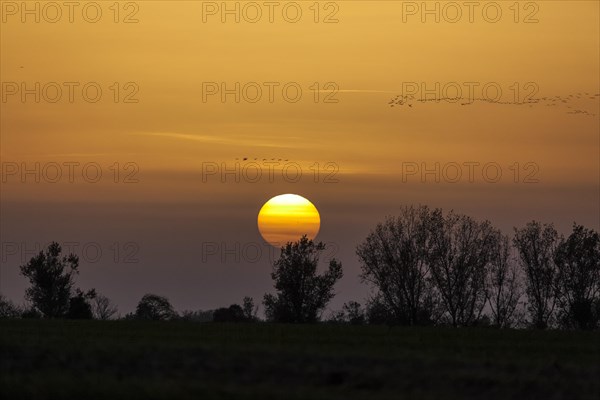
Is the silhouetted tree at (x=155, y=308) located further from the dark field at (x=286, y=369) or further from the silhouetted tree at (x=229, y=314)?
the dark field at (x=286, y=369)

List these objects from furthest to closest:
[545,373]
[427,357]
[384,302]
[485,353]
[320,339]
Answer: [384,302], [320,339], [485,353], [427,357], [545,373]

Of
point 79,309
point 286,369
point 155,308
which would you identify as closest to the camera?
point 286,369

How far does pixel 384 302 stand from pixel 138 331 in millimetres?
51136

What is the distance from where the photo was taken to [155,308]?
134750 millimetres

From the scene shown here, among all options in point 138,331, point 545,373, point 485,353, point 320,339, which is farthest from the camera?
point 138,331

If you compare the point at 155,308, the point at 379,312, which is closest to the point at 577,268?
the point at 379,312

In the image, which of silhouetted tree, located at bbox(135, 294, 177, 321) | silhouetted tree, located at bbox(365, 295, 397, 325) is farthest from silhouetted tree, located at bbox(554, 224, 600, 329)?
silhouetted tree, located at bbox(135, 294, 177, 321)

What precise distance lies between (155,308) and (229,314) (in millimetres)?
33129

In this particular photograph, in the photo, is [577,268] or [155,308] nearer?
[577,268]

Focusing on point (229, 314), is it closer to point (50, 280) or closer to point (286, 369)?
point (50, 280)

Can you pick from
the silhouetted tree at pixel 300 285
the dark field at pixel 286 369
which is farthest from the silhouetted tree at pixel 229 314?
the dark field at pixel 286 369

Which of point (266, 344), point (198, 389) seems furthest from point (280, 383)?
point (266, 344)

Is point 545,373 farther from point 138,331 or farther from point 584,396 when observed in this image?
point 138,331

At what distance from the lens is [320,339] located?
4062cm
